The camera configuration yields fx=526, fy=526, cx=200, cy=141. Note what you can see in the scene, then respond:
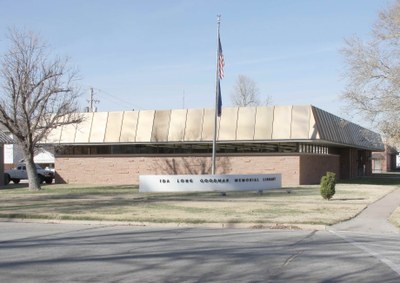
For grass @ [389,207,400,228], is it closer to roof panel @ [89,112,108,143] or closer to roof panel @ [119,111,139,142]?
roof panel @ [119,111,139,142]

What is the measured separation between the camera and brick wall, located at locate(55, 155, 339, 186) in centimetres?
3538

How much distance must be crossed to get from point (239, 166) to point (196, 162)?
334cm

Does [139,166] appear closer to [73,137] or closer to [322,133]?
[73,137]

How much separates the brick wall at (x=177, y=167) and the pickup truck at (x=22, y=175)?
265 centimetres

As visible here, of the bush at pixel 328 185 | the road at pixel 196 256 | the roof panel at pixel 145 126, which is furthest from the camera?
the roof panel at pixel 145 126

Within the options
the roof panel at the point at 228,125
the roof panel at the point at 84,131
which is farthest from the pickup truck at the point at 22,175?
the roof panel at the point at 228,125

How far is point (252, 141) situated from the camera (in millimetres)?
35219

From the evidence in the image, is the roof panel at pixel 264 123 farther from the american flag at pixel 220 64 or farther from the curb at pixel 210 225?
the curb at pixel 210 225

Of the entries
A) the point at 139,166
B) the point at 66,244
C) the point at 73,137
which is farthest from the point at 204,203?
the point at 73,137

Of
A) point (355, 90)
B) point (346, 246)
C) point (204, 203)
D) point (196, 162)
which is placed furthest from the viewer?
point (196, 162)

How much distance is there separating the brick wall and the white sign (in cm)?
655

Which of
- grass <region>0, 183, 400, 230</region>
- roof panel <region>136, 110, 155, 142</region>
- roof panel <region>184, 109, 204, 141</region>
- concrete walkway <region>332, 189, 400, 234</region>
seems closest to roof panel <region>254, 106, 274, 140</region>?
roof panel <region>184, 109, 204, 141</region>

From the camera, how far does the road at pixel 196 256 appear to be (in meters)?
7.99

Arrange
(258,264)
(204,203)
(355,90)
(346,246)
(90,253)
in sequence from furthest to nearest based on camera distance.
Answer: (355,90)
(204,203)
(346,246)
(90,253)
(258,264)
